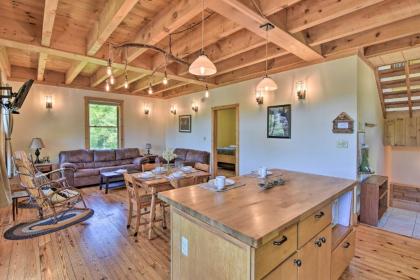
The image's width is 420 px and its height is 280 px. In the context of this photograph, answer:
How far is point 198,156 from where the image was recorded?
20.4 feet

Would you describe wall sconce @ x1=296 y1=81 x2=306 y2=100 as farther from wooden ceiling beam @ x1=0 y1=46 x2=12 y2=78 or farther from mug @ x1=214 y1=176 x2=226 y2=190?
wooden ceiling beam @ x1=0 y1=46 x2=12 y2=78

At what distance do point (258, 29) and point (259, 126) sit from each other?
8.15 ft

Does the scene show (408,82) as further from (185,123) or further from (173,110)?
(173,110)

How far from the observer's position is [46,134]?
574 centimetres

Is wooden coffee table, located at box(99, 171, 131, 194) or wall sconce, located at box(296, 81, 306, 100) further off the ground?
wall sconce, located at box(296, 81, 306, 100)

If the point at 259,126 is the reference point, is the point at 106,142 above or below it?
below

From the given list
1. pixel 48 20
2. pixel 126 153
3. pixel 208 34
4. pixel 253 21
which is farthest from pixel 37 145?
pixel 253 21

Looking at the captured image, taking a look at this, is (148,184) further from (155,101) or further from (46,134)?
(155,101)

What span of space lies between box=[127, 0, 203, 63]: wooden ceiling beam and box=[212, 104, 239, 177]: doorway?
283 cm

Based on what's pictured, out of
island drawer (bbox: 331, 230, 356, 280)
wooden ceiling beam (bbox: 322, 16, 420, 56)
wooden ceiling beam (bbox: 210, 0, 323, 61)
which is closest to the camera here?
island drawer (bbox: 331, 230, 356, 280)

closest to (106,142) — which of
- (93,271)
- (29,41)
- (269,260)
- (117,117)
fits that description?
(117,117)

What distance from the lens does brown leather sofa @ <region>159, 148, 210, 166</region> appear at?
6066 mm

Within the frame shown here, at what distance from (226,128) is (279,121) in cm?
478

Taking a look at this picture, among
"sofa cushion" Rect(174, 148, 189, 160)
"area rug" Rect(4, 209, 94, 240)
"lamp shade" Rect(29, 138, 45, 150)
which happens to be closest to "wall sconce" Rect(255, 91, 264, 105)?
"sofa cushion" Rect(174, 148, 189, 160)
